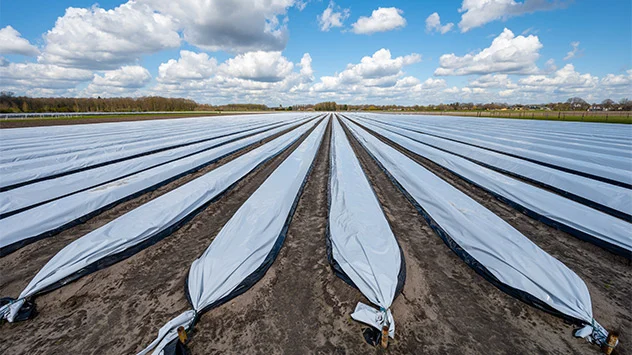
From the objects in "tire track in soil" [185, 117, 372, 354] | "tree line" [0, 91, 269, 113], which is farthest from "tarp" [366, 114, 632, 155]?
"tree line" [0, 91, 269, 113]

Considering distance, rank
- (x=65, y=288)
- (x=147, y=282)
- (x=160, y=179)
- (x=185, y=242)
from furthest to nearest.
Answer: (x=160, y=179) < (x=185, y=242) < (x=147, y=282) < (x=65, y=288)

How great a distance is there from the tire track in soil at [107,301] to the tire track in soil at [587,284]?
130 inches

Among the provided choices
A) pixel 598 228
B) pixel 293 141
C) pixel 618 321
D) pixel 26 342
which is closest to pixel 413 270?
pixel 618 321

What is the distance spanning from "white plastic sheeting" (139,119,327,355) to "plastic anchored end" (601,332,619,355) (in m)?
3.27

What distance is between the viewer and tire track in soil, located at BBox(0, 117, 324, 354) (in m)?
2.33

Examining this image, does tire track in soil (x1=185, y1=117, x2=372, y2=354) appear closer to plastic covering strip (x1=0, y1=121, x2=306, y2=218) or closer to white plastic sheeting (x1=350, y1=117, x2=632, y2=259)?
white plastic sheeting (x1=350, y1=117, x2=632, y2=259)

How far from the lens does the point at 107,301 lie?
2820 millimetres

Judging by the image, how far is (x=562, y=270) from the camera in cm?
274

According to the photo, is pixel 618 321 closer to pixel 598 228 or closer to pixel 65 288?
pixel 598 228

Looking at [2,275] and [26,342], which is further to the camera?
[2,275]

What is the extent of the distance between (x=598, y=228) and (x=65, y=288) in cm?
716

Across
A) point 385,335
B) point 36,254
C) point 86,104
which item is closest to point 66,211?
point 36,254

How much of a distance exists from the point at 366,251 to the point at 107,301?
3015mm

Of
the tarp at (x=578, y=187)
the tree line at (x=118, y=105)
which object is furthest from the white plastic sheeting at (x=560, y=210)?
the tree line at (x=118, y=105)
